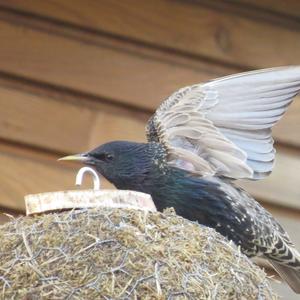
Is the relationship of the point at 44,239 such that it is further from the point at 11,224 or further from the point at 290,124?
the point at 290,124

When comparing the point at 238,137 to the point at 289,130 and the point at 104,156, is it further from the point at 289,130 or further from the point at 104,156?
the point at 289,130

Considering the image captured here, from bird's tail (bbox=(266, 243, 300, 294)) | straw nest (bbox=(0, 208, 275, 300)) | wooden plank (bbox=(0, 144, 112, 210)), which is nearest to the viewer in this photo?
straw nest (bbox=(0, 208, 275, 300))

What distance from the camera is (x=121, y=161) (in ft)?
Answer: 8.43

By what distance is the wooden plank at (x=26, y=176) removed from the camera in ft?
11.1

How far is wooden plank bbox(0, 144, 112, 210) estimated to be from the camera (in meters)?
3.39

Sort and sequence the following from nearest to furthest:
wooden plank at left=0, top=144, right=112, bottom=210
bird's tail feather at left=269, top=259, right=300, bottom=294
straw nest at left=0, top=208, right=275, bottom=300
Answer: straw nest at left=0, top=208, right=275, bottom=300, bird's tail feather at left=269, top=259, right=300, bottom=294, wooden plank at left=0, top=144, right=112, bottom=210

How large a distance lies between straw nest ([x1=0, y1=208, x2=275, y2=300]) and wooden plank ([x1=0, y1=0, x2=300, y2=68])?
1.49 meters

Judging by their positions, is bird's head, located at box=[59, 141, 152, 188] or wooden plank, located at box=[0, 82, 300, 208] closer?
bird's head, located at box=[59, 141, 152, 188]

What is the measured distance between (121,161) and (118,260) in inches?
26.7

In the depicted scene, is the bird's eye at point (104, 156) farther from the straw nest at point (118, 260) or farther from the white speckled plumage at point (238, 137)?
the straw nest at point (118, 260)

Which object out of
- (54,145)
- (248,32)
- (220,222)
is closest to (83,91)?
(54,145)

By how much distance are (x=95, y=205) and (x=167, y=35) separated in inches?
61.0

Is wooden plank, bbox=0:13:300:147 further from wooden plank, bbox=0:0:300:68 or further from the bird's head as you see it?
the bird's head

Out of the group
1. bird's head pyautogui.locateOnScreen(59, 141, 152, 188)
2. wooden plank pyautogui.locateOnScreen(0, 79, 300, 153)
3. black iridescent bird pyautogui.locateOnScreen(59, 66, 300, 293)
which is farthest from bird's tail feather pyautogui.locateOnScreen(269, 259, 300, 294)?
wooden plank pyautogui.locateOnScreen(0, 79, 300, 153)
